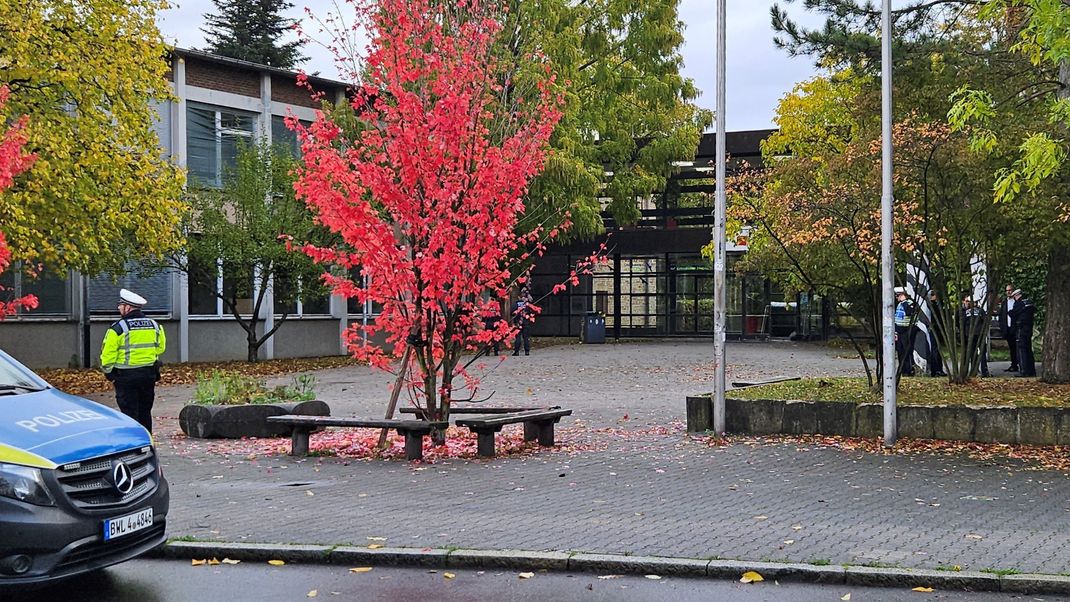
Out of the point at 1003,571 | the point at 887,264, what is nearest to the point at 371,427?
the point at 887,264

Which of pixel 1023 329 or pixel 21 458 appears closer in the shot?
pixel 21 458

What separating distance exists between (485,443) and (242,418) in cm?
351

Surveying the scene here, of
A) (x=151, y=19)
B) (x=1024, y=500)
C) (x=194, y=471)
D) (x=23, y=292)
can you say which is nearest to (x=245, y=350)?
(x=23, y=292)

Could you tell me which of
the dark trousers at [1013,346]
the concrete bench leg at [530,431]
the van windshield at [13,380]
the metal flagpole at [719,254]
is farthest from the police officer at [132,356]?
the dark trousers at [1013,346]

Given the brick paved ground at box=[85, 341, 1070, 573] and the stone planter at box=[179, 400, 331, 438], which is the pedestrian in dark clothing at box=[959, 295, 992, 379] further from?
the stone planter at box=[179, 400, 331, 438]

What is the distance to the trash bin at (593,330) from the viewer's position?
36.8 m

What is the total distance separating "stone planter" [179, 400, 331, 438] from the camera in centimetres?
1348

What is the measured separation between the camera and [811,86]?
34.4 m

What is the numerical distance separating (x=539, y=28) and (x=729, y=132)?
42.8 feet

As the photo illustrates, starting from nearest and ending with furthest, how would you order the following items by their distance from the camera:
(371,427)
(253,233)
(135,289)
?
(371,427), (253,233), (135,289)

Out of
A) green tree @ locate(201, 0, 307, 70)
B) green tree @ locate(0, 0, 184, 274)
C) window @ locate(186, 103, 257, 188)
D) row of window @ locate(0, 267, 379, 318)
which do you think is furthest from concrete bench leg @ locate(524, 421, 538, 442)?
green tree @ locate(201, 0, 307, 70)

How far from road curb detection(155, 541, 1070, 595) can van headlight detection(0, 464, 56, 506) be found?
146 centimetres

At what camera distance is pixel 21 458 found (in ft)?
19.4

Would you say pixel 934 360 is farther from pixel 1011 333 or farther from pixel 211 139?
pixel 211 139
